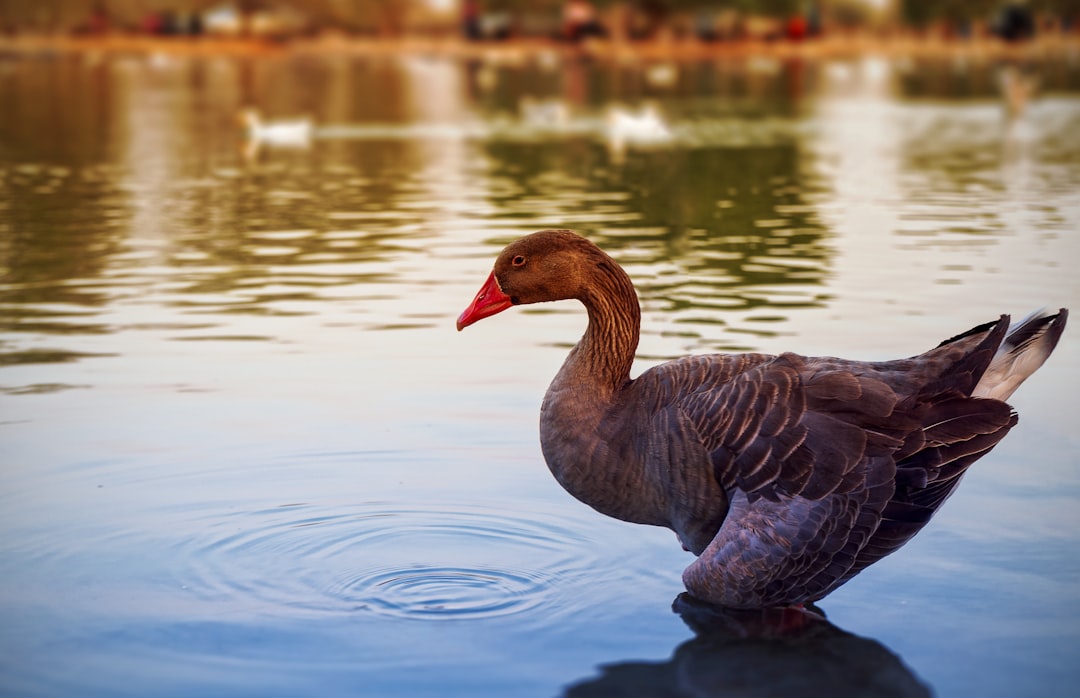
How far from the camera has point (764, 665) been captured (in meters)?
6.25

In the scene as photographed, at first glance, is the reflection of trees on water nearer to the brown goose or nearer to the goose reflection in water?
the brown goose

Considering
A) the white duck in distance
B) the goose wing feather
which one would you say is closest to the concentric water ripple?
the goose wing feather

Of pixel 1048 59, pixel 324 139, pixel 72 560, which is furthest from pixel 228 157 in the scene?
pixel 1048 59

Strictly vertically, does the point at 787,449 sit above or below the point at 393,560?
above

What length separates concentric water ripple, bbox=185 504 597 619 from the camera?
6902 mm

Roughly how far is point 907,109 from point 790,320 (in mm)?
35802

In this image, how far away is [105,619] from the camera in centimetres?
669

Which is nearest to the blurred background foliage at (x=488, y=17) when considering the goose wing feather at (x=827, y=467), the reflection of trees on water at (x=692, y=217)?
the reflection of trees on water at (x=692, y=217)

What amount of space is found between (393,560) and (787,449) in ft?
7.13

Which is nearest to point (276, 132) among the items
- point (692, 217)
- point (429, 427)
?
point (692, 217)

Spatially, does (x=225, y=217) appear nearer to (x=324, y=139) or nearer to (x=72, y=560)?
(x=72, y=560)

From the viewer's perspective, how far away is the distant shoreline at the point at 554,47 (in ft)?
333

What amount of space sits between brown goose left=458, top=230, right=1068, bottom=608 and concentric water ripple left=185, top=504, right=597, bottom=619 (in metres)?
0.66

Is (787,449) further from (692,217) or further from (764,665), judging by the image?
(692,217)
